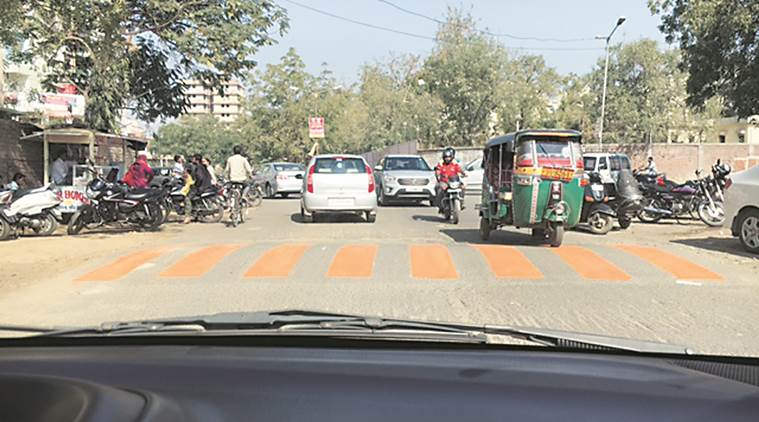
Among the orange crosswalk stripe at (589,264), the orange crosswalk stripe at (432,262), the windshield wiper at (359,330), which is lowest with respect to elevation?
the orange crosswalk stripe at (432,262)

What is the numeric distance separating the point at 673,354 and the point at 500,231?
1061 centimetres

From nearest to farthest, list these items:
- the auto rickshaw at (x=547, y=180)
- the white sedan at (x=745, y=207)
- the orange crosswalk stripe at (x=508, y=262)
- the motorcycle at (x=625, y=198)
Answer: the orange crosswalk stripe at (x=508, y=262) < the auto rickshaw at (x=547, y=180) < the white sedan at (x=745, y=207) < the motorcycle at (x=625, y=198)

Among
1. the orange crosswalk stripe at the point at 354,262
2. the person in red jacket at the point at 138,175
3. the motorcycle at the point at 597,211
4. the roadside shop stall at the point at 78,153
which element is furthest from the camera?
the person in red jacket at the point at 138,175

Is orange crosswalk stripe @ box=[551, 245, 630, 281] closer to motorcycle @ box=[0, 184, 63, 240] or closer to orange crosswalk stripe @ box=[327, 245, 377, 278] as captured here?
orange crosswalk stripe @ box=[327, 245, 377, 278]

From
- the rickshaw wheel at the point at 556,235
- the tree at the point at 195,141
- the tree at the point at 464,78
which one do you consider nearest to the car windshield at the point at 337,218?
the rickshaw wheel at the point at 556,235

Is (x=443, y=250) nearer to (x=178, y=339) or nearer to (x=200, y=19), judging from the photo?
(x=178, y=339)

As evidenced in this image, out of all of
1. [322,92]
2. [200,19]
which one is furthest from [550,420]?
[322,92]

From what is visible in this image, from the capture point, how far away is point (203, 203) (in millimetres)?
15242

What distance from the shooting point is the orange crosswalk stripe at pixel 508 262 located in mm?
8094

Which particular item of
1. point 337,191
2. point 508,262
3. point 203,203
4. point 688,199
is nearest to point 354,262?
point 508,262

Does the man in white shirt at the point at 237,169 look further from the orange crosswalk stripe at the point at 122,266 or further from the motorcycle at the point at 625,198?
the motorcycle at the point at 625,198

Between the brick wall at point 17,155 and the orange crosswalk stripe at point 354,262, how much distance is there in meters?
12.1

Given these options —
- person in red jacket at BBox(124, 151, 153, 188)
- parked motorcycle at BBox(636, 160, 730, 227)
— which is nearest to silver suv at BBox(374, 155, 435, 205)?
parked motorcycle at BBox(636, 160, 730, 227)

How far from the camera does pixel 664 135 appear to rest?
148ft
